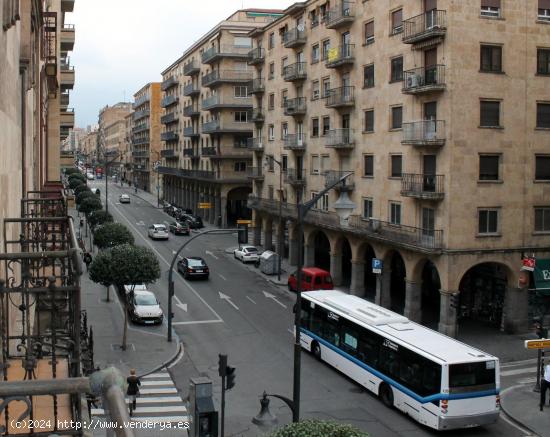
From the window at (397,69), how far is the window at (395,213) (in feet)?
21.4

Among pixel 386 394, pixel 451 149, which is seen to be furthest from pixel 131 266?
pixel 451 149

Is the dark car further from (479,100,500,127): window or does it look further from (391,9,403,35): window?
(479,100,500,127): window

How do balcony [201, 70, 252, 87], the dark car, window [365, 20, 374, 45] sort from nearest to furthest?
window [365, 20, 374, 45] < the dark car < balcony [201, 70, 252, 87]

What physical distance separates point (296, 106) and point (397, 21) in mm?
13892

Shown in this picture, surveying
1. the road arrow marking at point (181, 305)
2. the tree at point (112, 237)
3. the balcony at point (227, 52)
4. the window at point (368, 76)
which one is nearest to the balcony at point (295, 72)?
the window at point (368, 76)

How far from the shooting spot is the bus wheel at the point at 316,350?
2719 centimetres

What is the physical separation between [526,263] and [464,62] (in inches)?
386

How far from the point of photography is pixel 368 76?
38531 mm

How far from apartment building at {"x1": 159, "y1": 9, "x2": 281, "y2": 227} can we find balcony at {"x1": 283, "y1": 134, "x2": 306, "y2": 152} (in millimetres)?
20044

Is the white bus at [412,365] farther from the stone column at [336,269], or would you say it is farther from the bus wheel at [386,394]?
the stone column at [336,269]

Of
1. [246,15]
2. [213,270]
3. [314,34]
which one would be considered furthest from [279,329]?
[246,15]

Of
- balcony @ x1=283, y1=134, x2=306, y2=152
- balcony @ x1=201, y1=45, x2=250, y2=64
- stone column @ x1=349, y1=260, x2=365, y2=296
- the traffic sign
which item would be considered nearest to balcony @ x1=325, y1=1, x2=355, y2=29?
balcony @ x1=283, y1=134, x2=306, y2=152

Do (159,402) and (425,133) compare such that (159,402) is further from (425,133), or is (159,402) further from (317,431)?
(425,133)

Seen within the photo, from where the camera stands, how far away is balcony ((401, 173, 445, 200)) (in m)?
31.2
